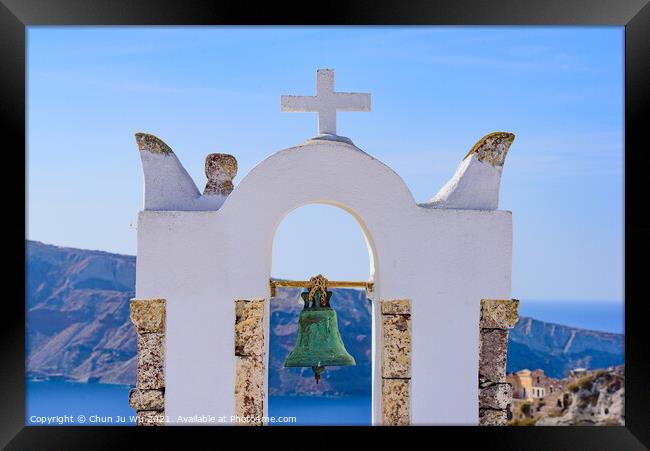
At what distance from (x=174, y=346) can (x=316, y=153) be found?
1.59 m

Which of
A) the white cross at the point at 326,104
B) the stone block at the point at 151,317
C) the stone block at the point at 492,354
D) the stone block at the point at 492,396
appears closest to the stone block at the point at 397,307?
the stone block at the point at 492,354

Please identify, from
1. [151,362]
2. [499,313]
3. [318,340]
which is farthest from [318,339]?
[499,313]

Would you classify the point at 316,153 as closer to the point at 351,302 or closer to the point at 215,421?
the point at 215,421

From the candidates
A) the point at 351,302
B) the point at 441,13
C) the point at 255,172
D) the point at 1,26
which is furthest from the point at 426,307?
the point at 351,302

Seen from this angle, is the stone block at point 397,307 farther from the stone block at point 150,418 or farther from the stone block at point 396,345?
the stone block at point 150,418

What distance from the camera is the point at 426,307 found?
5441mm

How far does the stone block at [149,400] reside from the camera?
17.6 feet

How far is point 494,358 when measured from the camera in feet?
18.3

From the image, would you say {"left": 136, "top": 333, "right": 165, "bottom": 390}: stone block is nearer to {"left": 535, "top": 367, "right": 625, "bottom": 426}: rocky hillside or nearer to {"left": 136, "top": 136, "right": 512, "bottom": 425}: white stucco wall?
{"left": 136, "top": 136, "right": 512, "bottom": 425}: white stucco wall

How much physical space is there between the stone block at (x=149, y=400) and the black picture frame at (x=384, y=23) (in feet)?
0.55

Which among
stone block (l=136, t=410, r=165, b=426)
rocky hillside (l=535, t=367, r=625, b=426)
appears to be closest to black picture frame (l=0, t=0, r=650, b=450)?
stone block (l=136, t=410, r=165, b=426)

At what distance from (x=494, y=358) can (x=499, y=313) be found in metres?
0.32

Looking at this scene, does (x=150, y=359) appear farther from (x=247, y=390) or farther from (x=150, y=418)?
(x=247, y=390)

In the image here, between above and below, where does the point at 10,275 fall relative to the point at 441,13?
below
